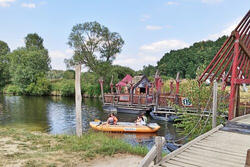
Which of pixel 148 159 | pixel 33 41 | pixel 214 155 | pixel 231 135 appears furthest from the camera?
pixel 33 41

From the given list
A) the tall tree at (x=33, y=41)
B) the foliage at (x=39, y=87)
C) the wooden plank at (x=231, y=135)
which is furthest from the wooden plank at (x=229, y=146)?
the tall tree at (x=33, y=41)

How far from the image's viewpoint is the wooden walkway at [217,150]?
14.9ft

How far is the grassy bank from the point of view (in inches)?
249

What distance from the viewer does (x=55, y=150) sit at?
7527 millimetres

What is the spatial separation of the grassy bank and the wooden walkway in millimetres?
2522

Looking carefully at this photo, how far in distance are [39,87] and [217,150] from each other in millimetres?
42957

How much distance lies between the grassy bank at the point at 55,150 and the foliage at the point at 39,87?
36145 mm

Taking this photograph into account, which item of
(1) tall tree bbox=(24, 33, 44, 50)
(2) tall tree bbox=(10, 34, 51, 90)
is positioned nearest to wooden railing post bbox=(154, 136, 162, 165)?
(2) tall tree bbox=(10, 34, 51, 90)

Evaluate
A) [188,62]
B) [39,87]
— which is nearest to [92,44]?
[39,87]

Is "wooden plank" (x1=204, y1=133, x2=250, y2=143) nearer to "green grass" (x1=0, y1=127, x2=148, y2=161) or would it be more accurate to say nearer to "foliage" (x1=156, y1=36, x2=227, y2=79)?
"green grass" (x1=0, y1=127, x2=148, y2=161)

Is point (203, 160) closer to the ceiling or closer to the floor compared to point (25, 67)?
closer to the floor

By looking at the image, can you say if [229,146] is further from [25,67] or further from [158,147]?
[25,67]

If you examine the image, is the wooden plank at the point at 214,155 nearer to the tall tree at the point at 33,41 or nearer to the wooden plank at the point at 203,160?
the wooden plank at the point at 203,160

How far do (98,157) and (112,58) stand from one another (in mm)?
33230
